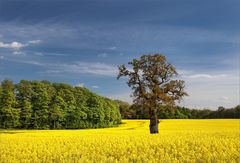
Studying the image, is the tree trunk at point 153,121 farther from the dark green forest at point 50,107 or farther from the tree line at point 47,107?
the tree line at point 47,107

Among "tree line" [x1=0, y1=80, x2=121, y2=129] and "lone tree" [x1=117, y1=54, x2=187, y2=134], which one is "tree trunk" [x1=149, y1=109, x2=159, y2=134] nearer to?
"lone tree" [x1=117, y1=54, x2=187, y2=134]

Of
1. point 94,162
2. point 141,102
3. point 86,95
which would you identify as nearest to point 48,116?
point 86,95

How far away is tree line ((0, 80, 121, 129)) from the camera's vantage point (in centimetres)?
6688

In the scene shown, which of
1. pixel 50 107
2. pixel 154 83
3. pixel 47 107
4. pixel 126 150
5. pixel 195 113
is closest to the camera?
pixel 126 150

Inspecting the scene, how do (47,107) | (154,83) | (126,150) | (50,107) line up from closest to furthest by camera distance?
(126,150)
(154,83)
(47,107)
(50,107)

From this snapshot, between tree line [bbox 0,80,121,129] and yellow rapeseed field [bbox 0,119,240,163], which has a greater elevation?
tree line [bbox 0,80,121,129]

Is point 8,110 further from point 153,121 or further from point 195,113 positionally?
point 195,113

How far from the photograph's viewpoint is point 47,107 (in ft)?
230

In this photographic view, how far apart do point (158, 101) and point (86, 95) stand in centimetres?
4330

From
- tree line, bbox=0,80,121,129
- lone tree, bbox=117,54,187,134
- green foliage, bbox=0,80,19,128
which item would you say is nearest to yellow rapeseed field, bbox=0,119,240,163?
lone tree, bbox=117,54,187,134

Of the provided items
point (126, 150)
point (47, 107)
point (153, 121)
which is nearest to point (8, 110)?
point (47, 107)

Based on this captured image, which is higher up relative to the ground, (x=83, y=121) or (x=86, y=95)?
(x=86, y=95)

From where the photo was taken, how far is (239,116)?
364 ft

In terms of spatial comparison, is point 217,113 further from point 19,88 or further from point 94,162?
point 94,162
